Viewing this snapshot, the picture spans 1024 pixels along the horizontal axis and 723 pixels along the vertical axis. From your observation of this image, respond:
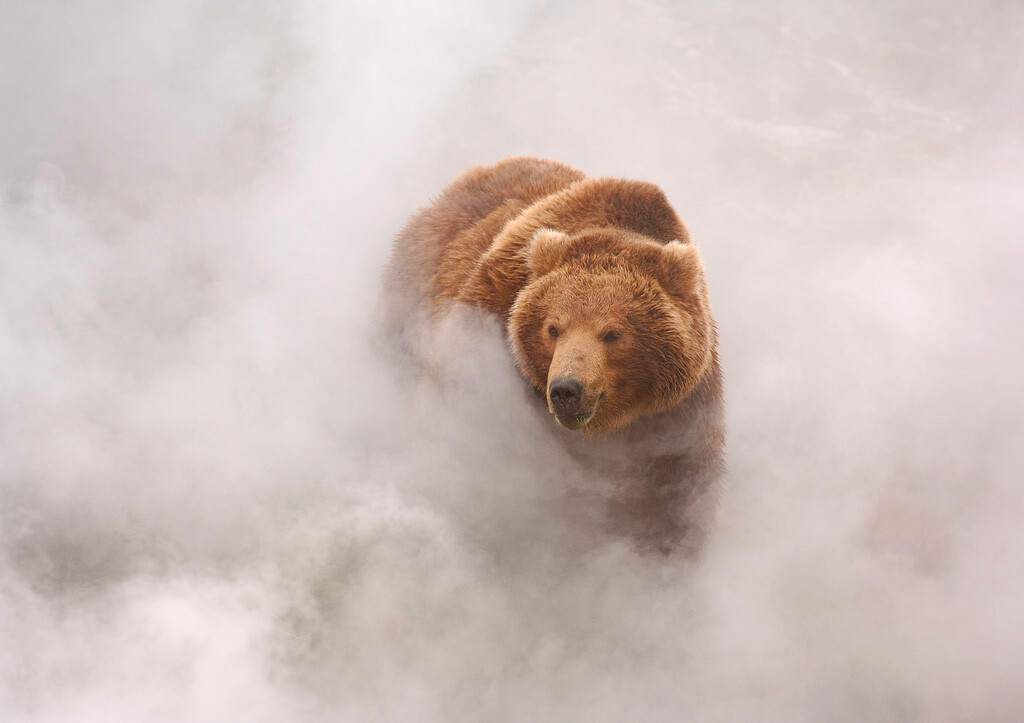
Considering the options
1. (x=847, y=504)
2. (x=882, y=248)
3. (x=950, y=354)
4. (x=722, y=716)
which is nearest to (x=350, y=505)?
(x=722, y=716)

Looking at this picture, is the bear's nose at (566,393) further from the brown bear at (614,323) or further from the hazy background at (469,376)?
the hazy background at (469,376)

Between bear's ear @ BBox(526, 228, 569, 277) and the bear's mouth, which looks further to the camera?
bear's ear @ BBox(526, 228, 569, 277)

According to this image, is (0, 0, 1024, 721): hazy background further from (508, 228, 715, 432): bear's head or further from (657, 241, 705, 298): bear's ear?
(657, 241, 705, 298): bear's ear

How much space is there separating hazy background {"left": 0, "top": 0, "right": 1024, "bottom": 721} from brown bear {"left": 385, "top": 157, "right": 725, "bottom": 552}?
0.21 metres

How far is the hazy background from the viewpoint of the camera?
333 cm

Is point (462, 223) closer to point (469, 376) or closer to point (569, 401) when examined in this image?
→ point (469, 376)

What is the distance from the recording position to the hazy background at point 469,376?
333 cm

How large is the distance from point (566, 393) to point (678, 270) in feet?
2.40

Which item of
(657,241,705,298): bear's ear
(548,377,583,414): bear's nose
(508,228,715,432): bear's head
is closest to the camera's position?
(548,377,583,414): bear's nose

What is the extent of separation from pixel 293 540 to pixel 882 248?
4437 millimetres

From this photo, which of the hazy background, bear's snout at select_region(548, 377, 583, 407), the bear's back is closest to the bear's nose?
bear's snout at select_region(548, 377, 583, 407)

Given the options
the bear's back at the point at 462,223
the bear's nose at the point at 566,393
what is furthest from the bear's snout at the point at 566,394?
the bear's back at the point at 462,223

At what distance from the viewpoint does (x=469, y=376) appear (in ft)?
11.2

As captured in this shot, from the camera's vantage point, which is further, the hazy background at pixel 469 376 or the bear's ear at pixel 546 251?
the hazy background at pixel 469 376
